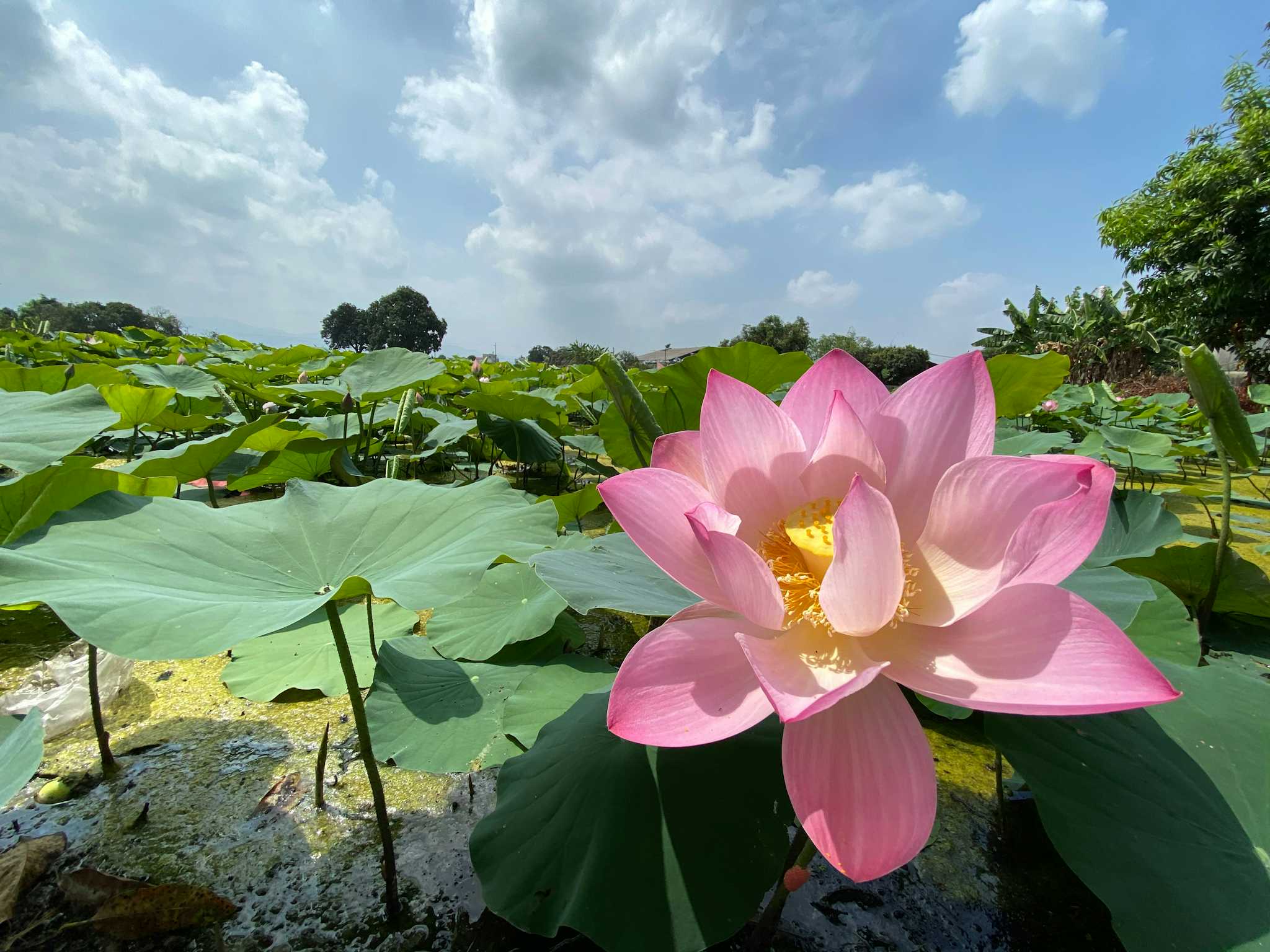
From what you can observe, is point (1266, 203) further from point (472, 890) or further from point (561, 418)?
point (472, 890)

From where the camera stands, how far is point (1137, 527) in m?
0.84

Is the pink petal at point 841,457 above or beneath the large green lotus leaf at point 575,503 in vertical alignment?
above

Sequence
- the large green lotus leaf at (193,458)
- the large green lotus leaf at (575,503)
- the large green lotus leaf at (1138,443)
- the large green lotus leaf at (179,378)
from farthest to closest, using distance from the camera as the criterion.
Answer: the large green lotus leaf at (179,378), the large green lotus leaf at (1138,443), the large green lotus leaf at (575,503), the large green lotus leaf at (193,458)

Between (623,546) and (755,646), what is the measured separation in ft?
0.84

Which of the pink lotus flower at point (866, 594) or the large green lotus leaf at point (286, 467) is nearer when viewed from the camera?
the pink lotus flower at point (866, 594)

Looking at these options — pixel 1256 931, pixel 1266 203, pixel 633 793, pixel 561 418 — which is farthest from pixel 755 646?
pixel 1266 203

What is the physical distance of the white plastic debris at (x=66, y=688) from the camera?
0.73 metres

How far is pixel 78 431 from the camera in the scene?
0.76 meters

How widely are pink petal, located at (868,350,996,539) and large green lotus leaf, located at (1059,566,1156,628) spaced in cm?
17

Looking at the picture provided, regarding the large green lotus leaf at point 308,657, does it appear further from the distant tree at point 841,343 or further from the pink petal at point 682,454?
the distant tree at point 841,343

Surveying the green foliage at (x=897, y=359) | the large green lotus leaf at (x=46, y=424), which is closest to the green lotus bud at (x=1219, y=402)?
the large green lotus leaf at (x=46, y=424)

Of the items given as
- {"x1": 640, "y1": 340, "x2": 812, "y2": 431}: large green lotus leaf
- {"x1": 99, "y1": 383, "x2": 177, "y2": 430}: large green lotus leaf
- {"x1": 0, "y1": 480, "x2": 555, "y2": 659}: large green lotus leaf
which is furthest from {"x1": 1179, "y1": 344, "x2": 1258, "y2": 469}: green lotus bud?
{"x1": 99, "y1": 383, "x2": 177, "y2": 430}: large green lotus leaf

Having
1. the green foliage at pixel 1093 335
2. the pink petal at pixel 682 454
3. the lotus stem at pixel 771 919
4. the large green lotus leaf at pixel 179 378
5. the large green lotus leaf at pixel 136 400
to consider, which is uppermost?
the green foliage at pixel 1093 335

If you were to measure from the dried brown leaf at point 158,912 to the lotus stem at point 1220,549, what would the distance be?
3.85 ft
